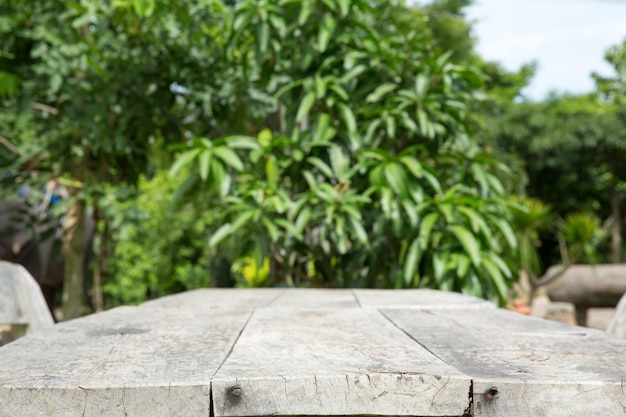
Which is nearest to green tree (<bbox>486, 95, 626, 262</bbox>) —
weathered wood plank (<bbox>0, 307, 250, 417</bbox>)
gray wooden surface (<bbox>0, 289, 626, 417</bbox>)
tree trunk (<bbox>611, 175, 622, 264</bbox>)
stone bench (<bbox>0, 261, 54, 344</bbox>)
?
tree trunk (<bbox>611, 175, 622, 264</bbox>)

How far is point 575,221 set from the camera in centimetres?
861

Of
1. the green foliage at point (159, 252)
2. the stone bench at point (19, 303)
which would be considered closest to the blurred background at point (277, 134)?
the stone bench at point (19, 303)

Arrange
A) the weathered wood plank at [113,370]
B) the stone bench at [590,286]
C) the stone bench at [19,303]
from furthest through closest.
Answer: the stone bench at [590,286] < the stone bench at [19,303] < the weathered wood plank at [113,370]

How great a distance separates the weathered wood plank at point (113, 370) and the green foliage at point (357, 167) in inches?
58.2

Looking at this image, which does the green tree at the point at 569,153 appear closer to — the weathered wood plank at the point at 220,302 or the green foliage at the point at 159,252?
the green foliage at the point at 159,252

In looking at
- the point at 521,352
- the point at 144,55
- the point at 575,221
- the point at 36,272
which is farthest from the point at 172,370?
the point at 575,221

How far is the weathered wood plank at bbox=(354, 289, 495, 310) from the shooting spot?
6.06ft

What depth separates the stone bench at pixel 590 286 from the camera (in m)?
8.27

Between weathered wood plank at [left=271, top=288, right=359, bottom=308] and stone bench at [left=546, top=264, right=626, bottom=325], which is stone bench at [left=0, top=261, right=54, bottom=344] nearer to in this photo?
weathered wood plank at [left=271, top=288, right=359, bottom=308]

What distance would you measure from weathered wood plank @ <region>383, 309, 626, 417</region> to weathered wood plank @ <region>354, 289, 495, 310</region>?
40 centimetres

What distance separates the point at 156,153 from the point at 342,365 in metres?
4.28

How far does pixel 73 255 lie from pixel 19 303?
2.62 m

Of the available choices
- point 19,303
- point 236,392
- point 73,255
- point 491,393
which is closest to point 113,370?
point 236,392

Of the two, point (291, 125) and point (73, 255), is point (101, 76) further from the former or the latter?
point (73, 255)
